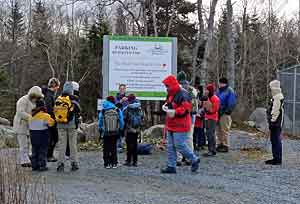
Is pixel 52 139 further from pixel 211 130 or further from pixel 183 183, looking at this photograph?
pixel 183 183

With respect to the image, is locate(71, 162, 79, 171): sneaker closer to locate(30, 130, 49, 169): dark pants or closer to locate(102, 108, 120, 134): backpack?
locate(30, 130, 49, 169): dark pants

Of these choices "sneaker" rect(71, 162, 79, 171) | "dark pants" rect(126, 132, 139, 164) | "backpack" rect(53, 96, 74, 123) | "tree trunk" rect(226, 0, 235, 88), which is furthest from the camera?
"tree trunk" rect(226, 0, 235, 88)

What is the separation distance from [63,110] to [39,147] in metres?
0.91

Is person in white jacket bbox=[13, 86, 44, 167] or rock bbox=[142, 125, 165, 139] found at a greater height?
person in white jacket bbox=[13, 86, 44, 167]

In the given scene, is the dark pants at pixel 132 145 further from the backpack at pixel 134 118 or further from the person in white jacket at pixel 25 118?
the person in white jacket at pixel 25 118

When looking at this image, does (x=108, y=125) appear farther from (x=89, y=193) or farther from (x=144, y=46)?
(x=144, y=46)

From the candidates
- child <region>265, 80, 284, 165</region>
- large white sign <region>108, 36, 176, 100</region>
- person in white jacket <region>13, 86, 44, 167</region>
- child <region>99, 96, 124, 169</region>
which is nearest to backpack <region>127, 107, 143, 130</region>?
child <region>99, 96, 124, 169</region>

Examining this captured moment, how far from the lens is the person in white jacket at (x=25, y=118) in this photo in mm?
11363

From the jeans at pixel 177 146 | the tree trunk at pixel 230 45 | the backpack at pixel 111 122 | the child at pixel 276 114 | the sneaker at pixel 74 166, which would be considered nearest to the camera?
the jeans at pixel 177 146

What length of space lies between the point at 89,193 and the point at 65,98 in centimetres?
256

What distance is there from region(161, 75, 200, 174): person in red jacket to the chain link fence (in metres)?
11.8

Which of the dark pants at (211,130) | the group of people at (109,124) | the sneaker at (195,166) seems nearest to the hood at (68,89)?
the group of people at (109,124)

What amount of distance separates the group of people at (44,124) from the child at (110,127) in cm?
62

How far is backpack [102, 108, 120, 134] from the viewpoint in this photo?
11.6 m
